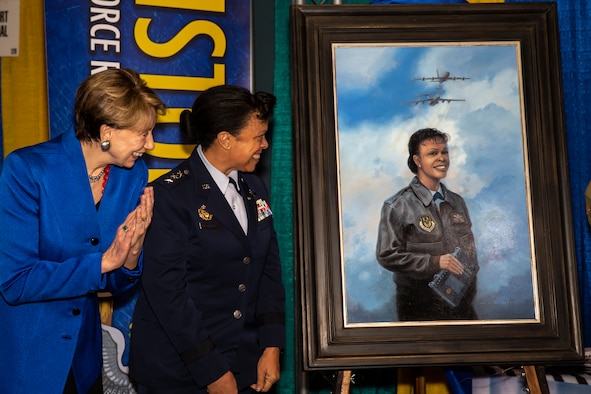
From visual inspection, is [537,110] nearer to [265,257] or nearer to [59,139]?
[265,257]

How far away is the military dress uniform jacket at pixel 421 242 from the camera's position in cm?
209

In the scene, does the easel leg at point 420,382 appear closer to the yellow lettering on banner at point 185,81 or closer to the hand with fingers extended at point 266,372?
the hand with fingers extended at point 266,372

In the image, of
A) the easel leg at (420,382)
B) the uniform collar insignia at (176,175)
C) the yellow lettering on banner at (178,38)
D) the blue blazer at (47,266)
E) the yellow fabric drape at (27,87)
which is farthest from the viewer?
the yellow lettering on banner at (178,38)

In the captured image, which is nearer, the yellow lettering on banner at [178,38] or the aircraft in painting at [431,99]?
the aircraft in painting at [431,99]

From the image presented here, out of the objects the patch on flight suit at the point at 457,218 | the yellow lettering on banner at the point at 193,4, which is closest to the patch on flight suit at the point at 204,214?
the patch on flight suit at the point at 457,218

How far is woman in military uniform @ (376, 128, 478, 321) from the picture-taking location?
2090 mm

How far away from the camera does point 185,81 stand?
316cm

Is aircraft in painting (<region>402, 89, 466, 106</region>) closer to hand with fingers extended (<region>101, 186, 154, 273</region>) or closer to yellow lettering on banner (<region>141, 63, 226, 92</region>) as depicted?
hand with fingers extended (<region>101, 186, 154, 273</region>)

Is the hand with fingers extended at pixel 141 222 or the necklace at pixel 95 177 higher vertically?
the necklace at pixel 95 177

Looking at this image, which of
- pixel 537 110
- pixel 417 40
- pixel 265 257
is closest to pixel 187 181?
pixel 265 257

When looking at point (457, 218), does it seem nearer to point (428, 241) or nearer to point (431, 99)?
point (428, 241)

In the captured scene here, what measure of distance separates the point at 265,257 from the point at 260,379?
368 millimetres

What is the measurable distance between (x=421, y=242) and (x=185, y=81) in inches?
59.6

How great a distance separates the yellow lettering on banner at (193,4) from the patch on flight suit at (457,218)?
5.30ft
